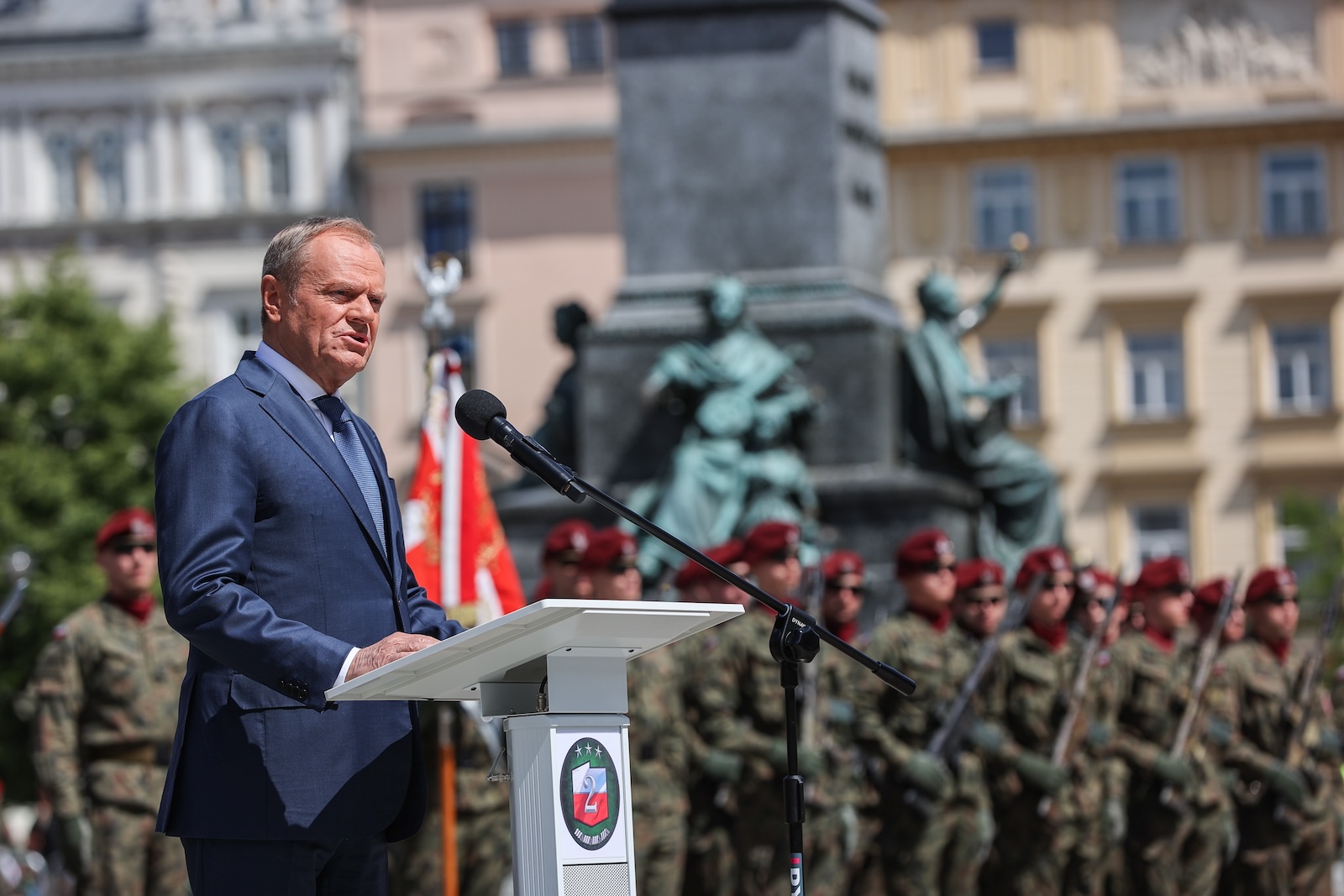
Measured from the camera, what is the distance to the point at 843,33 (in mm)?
11336

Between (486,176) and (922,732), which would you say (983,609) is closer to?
(922,732)

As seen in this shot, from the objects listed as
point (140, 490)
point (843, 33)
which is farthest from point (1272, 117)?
point (843, 33)

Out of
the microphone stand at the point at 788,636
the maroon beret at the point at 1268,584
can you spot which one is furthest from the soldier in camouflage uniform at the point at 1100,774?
the microphone stand at the point at 788,636

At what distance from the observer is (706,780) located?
30.3 ft

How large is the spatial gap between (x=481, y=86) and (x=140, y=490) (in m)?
12.4

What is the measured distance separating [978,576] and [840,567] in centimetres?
77

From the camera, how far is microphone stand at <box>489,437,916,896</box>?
4.43m

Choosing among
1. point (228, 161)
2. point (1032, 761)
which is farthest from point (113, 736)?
point (228, 161)

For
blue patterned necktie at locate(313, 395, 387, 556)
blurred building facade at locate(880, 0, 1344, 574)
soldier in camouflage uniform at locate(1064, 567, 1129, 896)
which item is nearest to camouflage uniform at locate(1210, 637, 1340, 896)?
soldier in camouflage uniform at locate(1064, 567, 1129, 896)

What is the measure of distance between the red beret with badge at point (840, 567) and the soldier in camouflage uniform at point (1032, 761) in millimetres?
844

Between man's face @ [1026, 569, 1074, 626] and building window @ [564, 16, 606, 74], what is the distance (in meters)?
31.6

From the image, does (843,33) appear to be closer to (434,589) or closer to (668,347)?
(668,347)

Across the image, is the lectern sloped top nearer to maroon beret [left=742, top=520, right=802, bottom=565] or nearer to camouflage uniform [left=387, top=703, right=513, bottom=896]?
maroon beret [left=742, top=520, right=802, bottom=565]

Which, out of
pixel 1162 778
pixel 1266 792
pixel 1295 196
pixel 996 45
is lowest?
pixel 1266 792
